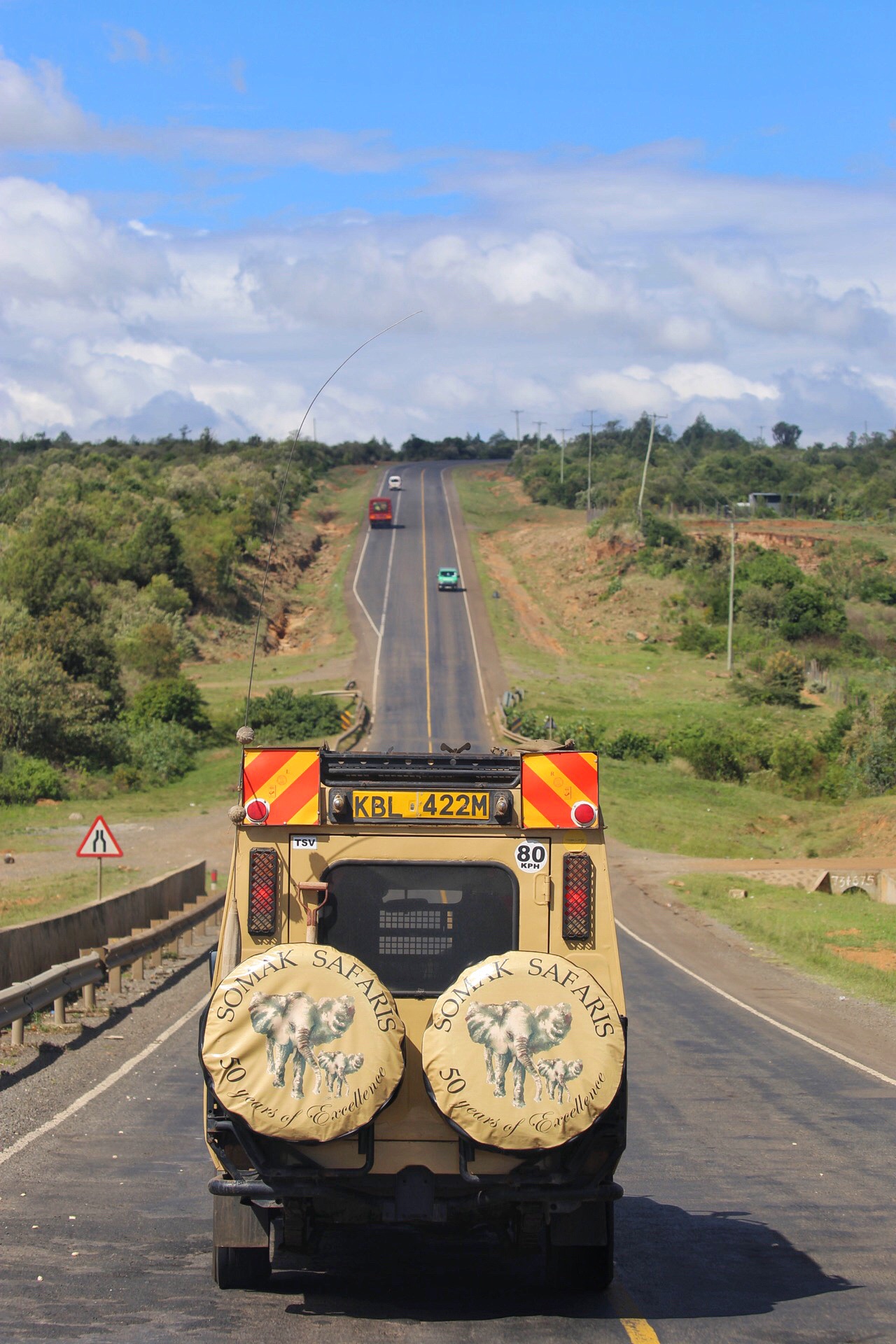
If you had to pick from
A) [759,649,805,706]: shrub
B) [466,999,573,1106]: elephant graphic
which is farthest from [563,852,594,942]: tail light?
[759,649,805,706]: shrub

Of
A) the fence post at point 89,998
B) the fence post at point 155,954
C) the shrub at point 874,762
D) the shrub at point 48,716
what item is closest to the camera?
the fence post at point 89,998

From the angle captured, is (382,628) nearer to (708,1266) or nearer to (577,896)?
(708,1266)

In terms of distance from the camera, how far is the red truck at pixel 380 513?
345 feet

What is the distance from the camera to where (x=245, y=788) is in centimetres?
657

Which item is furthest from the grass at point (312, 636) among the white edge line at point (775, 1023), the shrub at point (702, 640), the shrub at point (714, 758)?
the white edge line at point (775, 1023)

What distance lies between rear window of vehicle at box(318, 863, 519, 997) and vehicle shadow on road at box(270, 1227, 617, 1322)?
156cm

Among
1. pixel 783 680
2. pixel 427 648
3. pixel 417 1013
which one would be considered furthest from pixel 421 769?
pixel 427 648

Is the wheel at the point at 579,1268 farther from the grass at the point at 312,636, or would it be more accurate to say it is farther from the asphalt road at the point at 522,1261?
the grass at the point at 312,636

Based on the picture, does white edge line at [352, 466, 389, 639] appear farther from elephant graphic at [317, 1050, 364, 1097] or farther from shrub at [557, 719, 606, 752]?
elephant graphic at [317, 1050, 364, 1097]

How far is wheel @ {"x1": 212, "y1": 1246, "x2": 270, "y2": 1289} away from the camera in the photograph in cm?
649

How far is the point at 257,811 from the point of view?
21.4 ft

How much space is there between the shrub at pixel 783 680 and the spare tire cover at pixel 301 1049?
6052 centimetres

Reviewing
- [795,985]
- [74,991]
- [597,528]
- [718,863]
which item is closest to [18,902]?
[74,991]

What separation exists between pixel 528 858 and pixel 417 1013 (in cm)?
89
